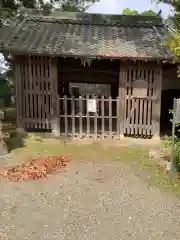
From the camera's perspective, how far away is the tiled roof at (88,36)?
10797mm

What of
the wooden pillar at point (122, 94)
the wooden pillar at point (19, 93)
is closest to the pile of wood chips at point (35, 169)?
the wooden pillar at point (122, 94)

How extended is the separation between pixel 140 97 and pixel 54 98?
3.05 m

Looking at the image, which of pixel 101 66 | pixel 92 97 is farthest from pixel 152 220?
pixel 101 66

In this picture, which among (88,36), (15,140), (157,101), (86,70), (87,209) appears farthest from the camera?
(86,70)

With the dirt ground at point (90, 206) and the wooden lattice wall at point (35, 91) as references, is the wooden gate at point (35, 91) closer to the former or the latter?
the wooden lattice wall at point (35, 91)

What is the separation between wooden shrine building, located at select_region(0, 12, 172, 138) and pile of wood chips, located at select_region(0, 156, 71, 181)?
2815 mm

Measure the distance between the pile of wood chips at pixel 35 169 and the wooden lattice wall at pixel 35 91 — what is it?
287cm

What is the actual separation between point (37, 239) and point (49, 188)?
212cm

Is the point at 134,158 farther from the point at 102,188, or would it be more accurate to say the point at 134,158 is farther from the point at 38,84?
the point at 38,84

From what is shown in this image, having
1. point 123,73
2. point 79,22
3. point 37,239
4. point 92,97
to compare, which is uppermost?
point 79,22

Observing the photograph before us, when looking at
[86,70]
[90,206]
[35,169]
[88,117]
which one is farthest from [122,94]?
[90,206]

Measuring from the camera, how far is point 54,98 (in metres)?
11.7

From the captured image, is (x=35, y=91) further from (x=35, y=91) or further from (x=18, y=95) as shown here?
(x=18, y=95)

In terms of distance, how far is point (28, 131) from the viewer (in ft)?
40.8
